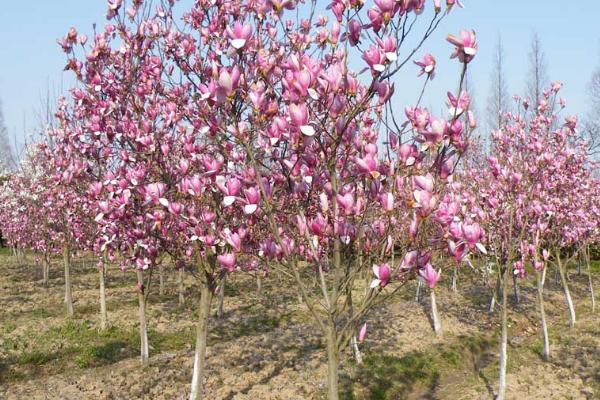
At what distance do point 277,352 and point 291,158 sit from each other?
6680mm

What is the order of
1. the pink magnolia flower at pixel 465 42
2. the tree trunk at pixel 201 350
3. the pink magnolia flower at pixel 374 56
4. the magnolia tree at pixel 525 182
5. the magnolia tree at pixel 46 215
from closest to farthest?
the pink magnolia flower at pixel 465 42 < the pink magnolia flower at pixel 374 56 < the tree trunk at pixel 201 350 < the magnolia tree at pixel 525 182 < the magnolia tree at pixel 46 215

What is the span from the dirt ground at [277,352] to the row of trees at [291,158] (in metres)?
1.21

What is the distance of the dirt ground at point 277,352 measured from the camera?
7.62m

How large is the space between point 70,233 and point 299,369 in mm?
7371

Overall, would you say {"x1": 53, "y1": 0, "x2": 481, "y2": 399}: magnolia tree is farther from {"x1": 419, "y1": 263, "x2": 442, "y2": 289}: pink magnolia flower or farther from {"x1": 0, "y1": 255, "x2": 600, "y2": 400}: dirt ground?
{"x1": 0, "y1": 255, "x2": 600, "y2": 400}: dirt ground

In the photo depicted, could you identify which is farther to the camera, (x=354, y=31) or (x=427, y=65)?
(x=354, y=31)

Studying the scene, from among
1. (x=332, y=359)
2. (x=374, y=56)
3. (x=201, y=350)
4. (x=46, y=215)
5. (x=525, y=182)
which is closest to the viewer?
(x=374, y=56)

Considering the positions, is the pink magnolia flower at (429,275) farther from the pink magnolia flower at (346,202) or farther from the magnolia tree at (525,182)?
A: the magnolia tree at (525,182)

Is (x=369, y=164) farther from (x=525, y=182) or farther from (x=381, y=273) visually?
(x=525, y=182)

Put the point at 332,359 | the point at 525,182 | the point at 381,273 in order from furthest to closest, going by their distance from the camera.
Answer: the point at 525,182 < the point at 332,359 < the point at 381,273

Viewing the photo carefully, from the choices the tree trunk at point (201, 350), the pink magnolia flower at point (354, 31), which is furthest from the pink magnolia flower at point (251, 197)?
the tree trunk at point (201, 350)

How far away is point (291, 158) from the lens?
3557 millimetres

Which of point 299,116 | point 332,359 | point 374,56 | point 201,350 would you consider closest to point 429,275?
point 332,359

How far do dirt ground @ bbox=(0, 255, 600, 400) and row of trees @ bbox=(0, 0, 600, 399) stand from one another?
121cm
